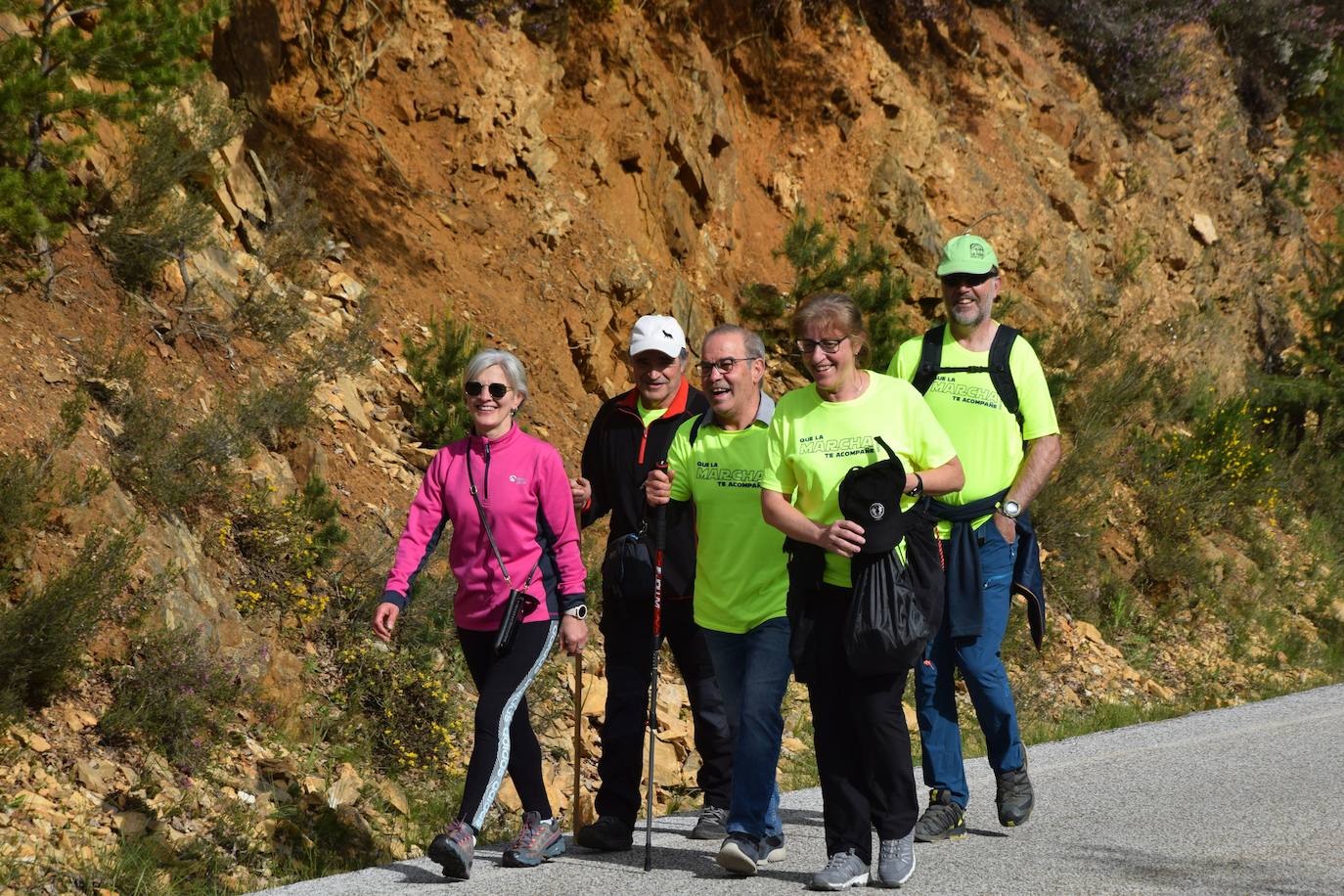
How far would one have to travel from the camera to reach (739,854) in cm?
537

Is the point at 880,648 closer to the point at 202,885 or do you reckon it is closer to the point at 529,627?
the point at 529,627

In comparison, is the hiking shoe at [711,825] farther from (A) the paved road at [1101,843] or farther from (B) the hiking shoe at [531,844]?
(B) the hiking shoe at [531,844]

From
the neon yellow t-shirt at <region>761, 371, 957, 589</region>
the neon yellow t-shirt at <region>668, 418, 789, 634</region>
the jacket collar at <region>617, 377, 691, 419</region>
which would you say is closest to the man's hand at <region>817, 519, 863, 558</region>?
the neon yellow t-shirt at <region>761, 371, 957, 589</region>

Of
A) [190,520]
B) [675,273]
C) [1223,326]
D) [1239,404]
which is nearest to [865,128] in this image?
[675,273]

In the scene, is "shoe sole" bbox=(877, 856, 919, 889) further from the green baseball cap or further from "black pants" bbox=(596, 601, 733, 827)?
the green baseball cap

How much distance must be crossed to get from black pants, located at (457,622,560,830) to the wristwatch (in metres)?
1.59

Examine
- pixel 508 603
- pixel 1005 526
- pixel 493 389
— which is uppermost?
pixel 493 389

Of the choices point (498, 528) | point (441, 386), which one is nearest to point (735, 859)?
point (498, 528)

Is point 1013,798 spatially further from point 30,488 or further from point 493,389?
point 30,488

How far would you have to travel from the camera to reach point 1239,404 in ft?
57.7

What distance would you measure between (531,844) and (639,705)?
2.63 feet

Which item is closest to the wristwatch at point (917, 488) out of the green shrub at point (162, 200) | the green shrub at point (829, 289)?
the green shrub at point (162, 200)

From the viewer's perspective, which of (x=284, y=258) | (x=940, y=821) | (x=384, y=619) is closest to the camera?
(x=384, y=619)

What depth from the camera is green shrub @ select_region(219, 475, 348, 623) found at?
8.22m
